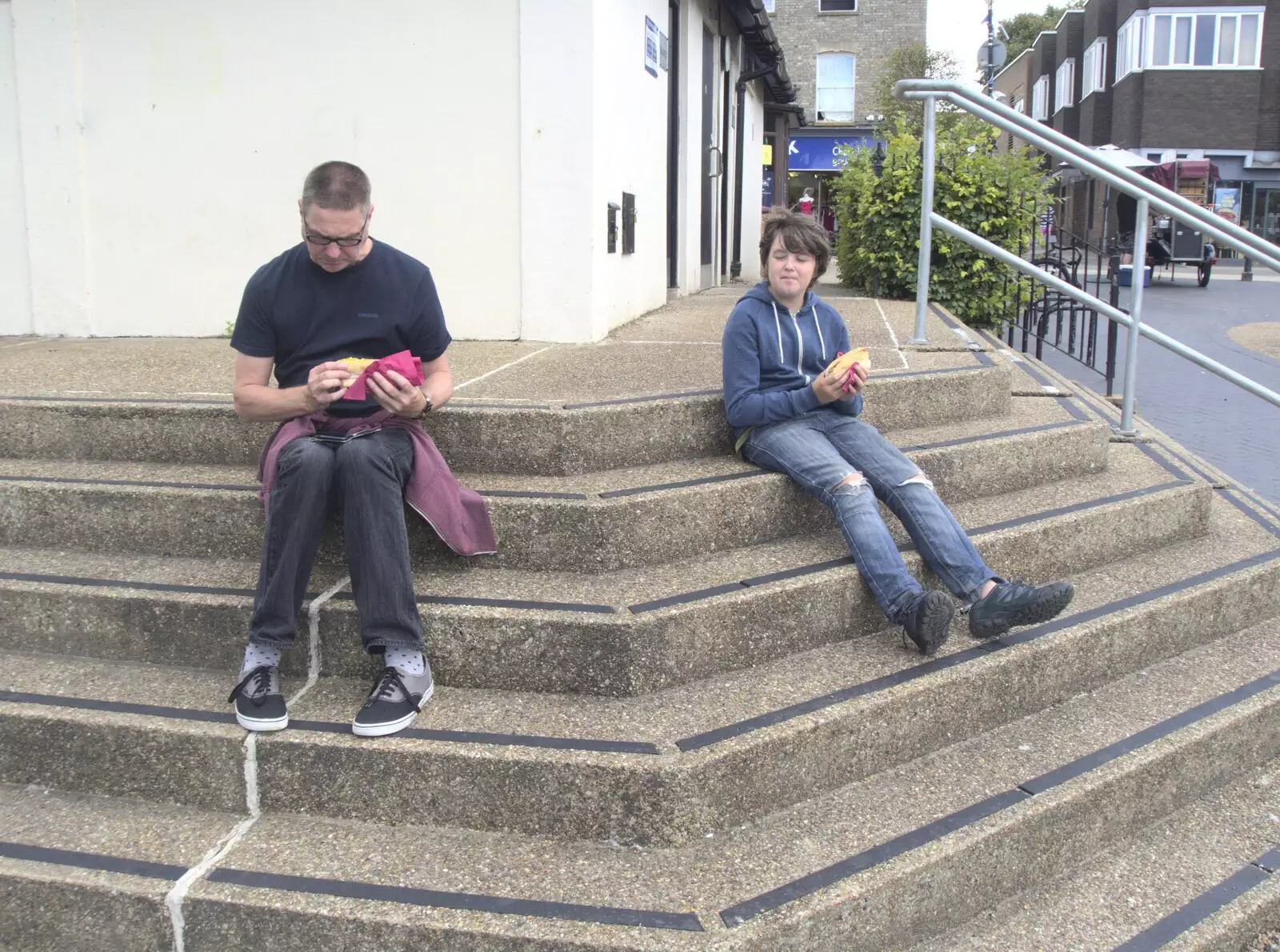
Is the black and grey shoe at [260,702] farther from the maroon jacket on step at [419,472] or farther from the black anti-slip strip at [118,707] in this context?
the maroon jacket on step at [419,472]

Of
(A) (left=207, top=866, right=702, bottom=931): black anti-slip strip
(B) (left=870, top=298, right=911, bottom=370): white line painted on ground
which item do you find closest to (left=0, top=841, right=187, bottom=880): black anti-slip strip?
(A) (left=207, top=866, right=702, bottom=931): black anti-slip strip

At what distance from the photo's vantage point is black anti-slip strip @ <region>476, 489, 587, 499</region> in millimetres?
3387

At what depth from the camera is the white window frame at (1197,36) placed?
30.4m

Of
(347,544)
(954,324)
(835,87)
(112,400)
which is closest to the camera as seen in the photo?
(347,544)

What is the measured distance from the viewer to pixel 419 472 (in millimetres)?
3086

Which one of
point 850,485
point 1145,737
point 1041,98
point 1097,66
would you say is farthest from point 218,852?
point 1041,98

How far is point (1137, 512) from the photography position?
4137 mm

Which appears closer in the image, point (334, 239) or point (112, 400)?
point (334, 239)

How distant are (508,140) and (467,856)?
4178 mm

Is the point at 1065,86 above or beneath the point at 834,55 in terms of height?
above

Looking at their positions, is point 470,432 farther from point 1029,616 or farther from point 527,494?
point 1029,616

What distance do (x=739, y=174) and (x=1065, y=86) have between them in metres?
32.4

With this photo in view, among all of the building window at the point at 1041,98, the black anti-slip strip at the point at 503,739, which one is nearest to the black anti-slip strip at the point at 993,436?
the black anti-slip strip at the point at 503,739

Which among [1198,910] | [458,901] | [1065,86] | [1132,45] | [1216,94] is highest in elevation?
[1065,86]
